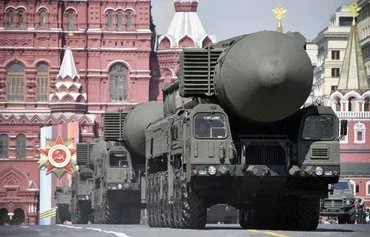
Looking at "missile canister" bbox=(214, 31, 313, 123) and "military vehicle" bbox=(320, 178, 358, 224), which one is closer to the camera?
"missile canister" bbox=(214, 31, 313, 123)

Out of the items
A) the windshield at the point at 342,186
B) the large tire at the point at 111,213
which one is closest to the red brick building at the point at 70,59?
the large tire at the point at 111,213

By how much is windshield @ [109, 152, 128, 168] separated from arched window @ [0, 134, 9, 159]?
77.2 m

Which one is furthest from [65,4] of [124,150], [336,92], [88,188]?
[124,150]

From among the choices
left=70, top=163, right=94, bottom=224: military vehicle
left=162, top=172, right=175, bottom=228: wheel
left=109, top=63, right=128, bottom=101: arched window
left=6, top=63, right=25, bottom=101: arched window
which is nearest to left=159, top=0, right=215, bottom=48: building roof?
left=109, top=63, right=128, bottom=101: arched window

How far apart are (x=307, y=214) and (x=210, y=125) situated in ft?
10.0

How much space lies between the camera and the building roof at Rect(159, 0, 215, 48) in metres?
131

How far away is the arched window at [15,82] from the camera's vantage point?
421 ft

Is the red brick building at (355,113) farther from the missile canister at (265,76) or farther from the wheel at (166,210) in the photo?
the missile canister at (265,76)

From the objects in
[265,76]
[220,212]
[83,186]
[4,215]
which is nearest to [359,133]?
[4,215]

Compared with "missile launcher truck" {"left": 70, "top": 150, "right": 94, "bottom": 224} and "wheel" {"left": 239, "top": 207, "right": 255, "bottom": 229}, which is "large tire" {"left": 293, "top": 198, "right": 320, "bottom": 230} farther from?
"missile launcher truck" {"left": 70, "top": 150, "right": 94, "bottom": 224}

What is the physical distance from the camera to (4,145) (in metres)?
127

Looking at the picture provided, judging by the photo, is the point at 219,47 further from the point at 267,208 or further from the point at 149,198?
the point at 149,198

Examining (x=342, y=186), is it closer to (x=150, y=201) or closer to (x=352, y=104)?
(x=150, y=201)

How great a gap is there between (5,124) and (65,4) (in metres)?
12.3
